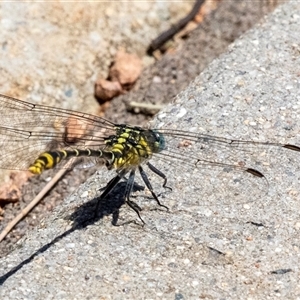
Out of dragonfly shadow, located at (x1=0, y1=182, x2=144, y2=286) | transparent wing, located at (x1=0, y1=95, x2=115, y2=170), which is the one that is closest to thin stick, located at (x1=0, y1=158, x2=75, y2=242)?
transparent wing, located at (x1=0, y1=95, x2=115, y2=170)

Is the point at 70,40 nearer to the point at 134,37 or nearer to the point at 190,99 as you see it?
the point at 134,37

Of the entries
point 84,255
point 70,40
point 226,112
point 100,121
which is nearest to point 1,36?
point 70,40

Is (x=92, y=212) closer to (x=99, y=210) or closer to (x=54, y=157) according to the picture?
(x=99, y=210)

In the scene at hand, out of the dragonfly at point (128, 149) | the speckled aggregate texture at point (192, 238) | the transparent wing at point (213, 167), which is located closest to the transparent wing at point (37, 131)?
the dragonfly at point (128, 149)

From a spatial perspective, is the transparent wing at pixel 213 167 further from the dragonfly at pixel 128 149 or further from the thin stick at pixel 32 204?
the thin stick at pixel 32 204

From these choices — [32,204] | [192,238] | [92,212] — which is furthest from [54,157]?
[32,204]
